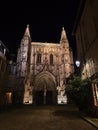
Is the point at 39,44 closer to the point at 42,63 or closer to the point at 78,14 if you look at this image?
the point at 42,63

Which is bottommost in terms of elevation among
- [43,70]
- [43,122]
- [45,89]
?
[43,122]

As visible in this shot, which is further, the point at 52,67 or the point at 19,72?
the point at 52,67

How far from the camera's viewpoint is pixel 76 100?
466 inches

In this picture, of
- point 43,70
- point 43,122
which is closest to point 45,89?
point 43,70

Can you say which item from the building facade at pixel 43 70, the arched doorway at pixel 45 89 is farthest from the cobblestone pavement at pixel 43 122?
the arched doorway at pixel 45 89

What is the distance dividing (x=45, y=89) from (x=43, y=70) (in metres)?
5.12

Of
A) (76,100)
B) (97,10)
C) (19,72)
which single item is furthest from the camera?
(19,72)

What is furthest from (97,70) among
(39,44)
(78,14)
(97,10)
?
(39,44)

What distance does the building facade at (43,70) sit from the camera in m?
29.0

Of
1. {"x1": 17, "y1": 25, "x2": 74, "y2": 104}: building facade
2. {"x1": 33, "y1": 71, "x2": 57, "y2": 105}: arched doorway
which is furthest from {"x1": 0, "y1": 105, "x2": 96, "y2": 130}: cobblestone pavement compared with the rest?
{"x1": 33, "y1": 71, "x2": 57, "y2": 105}: arched doorway

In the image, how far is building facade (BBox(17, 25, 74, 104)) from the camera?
28969mm

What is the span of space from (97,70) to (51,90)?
21803mm

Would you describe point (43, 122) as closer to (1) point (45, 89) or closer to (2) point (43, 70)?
(1) point (45, 89)

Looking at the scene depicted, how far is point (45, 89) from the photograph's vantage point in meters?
30.6
